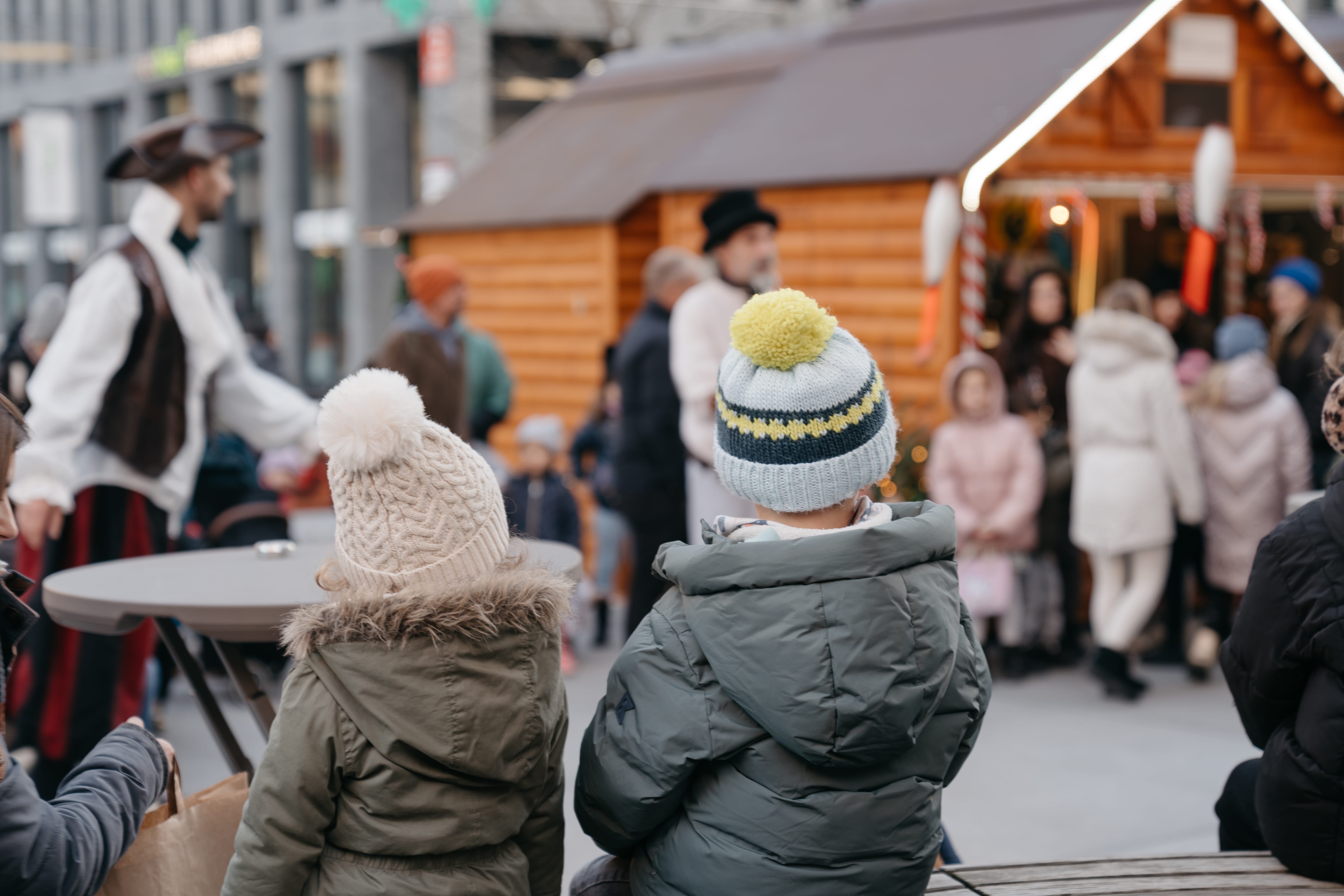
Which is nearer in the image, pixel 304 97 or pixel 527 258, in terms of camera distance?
pixel 527 258

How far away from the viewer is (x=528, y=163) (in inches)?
480

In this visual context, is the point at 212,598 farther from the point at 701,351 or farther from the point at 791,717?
the point at 701,351

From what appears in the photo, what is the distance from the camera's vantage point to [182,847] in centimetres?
243

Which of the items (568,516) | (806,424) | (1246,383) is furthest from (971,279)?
(806,424)

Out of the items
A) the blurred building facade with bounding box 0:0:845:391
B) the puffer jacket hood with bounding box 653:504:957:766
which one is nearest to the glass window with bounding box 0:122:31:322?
the blurred building facade with bounding box 0:0:845:391

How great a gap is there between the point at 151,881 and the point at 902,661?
1244 mm

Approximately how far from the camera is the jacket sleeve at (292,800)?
7.11 feet

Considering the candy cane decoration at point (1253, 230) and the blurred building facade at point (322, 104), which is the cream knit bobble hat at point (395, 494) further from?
the blurred building facade at point (322, 104)

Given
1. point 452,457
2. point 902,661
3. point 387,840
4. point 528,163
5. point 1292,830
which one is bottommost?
point 1292,830

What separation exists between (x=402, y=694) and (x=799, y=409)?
0.73m

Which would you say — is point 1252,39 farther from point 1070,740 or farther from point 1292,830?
point 1292,830

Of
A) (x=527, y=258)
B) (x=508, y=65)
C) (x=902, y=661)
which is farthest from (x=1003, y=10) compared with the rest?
(x=508, y=65)

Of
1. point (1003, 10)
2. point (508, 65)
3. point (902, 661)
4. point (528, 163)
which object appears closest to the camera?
point (902, 661)

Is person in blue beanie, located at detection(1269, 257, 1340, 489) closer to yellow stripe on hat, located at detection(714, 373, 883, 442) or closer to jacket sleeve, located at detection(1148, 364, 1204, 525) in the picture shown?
jacket sleeve, located at detection(1148, 364, 1204, 525)
